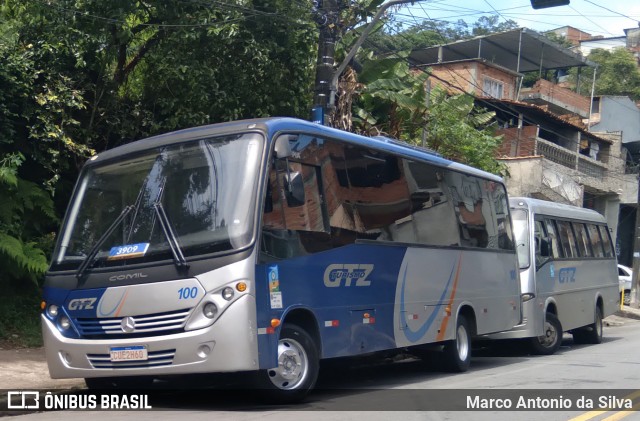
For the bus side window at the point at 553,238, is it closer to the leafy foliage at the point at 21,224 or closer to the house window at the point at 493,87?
the leafy foliage at the point at 21,224

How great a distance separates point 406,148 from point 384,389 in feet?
11.8

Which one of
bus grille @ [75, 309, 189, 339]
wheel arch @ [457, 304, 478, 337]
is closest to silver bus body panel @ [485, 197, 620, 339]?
wheel arch @ [457, 304, 478, 337]

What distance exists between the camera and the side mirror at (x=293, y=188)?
29.5 ft

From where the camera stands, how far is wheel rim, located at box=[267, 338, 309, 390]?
8727 millimetres

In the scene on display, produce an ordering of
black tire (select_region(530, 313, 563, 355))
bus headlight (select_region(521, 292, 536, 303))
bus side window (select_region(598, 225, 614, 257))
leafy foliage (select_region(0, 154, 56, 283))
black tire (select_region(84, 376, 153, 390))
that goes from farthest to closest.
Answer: bus side window (select_region(598, 225, 614, 257)) → black tire (select_region(530, 313, 563, 355)) → bus headlight (select_region(521, 292, 536, 303)) → leafy foliage (select_region(0, 154, 56, 283)) → black tire (select_region(84, 376, 153, 390))

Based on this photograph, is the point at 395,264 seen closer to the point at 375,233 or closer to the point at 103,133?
the point at 375,233

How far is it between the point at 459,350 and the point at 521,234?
12.1 ft

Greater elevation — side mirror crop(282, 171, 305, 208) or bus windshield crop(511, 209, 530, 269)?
side mirror crop(282, 171, 305, 208)

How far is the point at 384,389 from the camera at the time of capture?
10.7m

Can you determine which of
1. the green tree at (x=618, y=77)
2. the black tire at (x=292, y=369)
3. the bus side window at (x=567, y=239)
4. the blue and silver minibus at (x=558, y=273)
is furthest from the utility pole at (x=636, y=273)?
the green tree at (x=618, y=77)

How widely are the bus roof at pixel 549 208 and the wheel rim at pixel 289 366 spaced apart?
8.18m

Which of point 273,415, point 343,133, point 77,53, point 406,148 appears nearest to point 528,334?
point 406,148

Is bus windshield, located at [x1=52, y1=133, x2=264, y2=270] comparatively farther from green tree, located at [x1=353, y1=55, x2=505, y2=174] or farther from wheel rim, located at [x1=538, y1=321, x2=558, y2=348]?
green tree, located at [x1=353, y1=55, x2=505, y2=174]

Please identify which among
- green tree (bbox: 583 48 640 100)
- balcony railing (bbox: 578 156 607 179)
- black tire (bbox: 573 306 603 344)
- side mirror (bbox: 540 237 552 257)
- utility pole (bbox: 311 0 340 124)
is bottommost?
black tire (bbox: 573 306 603 344)
